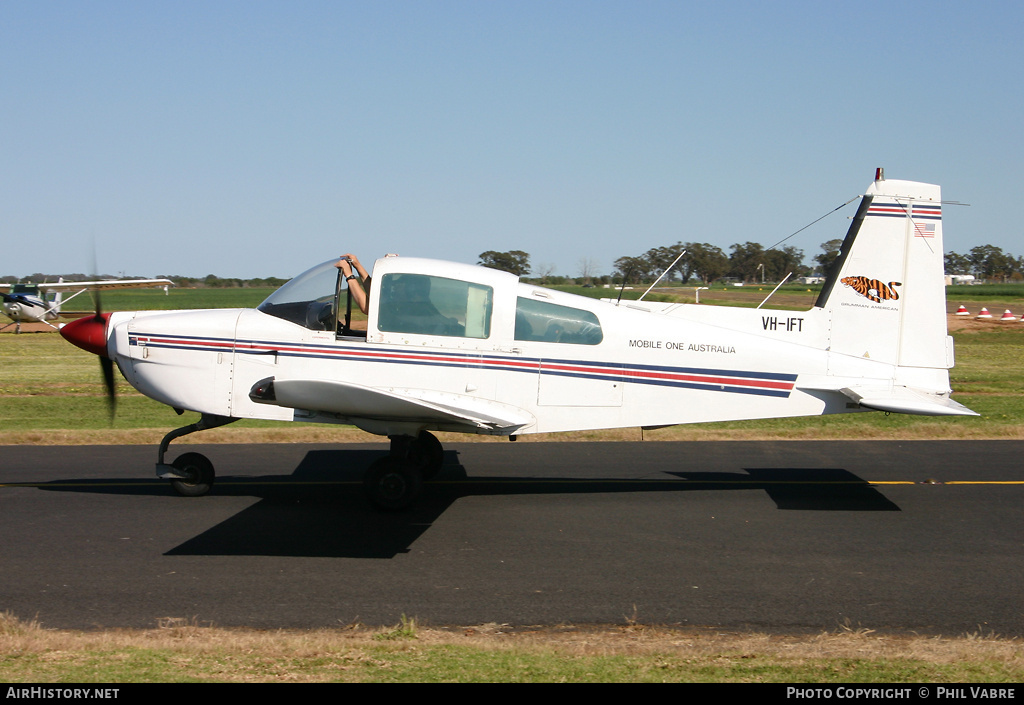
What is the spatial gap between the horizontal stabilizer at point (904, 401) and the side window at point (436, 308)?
361 centimetres

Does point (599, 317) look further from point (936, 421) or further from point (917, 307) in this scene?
point (936, 421)

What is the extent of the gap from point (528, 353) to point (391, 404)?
1518mm

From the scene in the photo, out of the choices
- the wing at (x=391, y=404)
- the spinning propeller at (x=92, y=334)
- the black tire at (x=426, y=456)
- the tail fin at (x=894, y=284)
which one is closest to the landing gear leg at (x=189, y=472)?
the spinning propeller at (x=92, y=334)

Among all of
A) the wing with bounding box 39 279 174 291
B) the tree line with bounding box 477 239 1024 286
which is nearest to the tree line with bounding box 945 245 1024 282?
the tree line with bounding box 477 239 1024 286

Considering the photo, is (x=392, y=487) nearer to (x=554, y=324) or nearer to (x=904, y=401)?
(x=554, y=324)

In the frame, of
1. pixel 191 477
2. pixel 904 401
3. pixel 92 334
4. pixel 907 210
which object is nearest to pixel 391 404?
pixel 191 477

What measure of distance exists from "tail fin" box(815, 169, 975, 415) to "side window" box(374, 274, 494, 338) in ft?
11.6

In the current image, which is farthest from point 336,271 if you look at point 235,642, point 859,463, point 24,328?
point 24,328

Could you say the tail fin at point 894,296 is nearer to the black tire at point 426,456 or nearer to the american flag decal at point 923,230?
the american flag decal at point 923,230

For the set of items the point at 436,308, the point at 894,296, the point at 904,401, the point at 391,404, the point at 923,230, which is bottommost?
the point at 391,404

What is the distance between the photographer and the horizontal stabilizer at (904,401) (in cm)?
749

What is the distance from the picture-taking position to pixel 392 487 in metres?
7.71

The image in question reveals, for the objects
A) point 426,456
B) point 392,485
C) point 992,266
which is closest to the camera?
point 392,485
